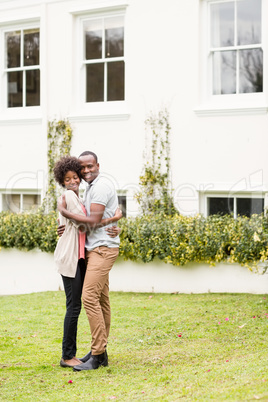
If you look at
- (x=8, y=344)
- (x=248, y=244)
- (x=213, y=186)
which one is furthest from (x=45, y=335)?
(x=213, y=186)

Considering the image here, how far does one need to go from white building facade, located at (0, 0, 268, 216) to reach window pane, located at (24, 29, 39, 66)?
21 millimetres

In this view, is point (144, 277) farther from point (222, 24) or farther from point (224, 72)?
point (222, 24)

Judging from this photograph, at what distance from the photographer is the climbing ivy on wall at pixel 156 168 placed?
1145 centimetres

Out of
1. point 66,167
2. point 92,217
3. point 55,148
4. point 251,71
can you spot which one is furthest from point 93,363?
point 55,148

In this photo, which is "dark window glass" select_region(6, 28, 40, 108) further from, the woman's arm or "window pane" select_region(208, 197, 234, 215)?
the woman's arm

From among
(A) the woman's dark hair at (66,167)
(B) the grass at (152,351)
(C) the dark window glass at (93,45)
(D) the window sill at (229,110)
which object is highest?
(C) the dark window glass at (93,45)

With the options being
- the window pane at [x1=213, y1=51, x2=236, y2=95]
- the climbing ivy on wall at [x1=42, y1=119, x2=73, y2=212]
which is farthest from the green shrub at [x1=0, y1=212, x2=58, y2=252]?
the window pane at [x1=213, y1=51, x2=236, y2=95]

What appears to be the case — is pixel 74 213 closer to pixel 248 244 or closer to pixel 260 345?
pixel 260 345

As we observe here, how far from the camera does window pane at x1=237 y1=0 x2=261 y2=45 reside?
10703 millimetres

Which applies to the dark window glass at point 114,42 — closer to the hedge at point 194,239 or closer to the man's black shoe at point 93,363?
the hedge at point 194,239

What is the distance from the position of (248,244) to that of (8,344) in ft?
14.1

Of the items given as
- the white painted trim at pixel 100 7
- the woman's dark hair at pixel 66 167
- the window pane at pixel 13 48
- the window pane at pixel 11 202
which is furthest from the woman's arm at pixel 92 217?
the window pane at pixel 13 48

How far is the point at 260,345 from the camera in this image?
698 centimetres

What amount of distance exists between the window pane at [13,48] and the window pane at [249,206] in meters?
5.75
